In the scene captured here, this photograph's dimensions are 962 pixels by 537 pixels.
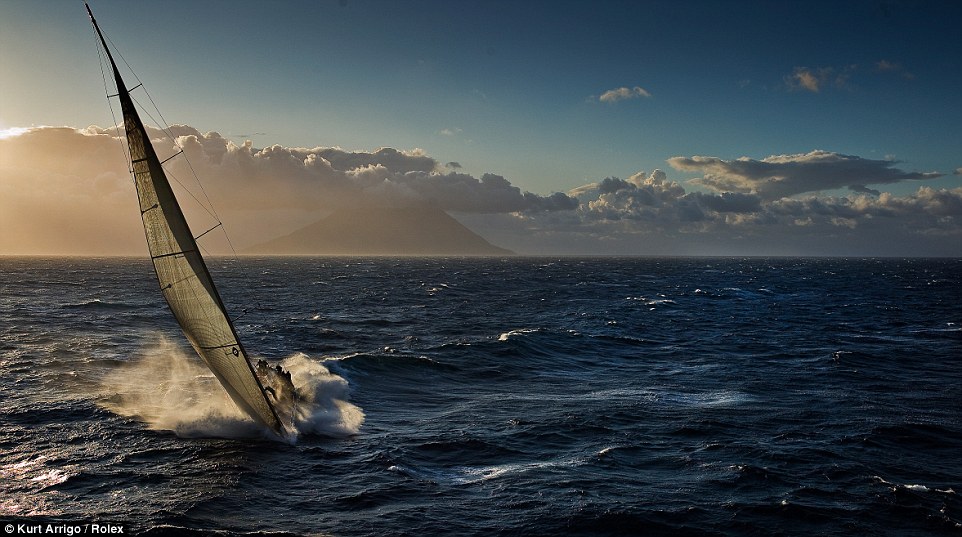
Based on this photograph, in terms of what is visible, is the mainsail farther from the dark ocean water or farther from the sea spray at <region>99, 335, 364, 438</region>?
the dark ocean water

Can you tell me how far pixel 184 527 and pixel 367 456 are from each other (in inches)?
267

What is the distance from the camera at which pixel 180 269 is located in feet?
63.9

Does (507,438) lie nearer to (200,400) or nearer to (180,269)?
(180,269)

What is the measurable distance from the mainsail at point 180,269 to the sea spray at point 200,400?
265 centimetres

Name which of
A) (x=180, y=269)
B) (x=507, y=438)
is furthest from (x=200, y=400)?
(x=507, y=438)

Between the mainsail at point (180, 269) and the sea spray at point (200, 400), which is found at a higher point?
the mainsail at point (180, 269)

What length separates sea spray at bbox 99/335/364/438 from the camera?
2350 centimetres

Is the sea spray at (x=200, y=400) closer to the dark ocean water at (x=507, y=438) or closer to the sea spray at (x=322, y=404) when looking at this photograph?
A: the sea spray at (x=322, y=404)

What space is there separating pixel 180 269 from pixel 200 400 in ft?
32.8

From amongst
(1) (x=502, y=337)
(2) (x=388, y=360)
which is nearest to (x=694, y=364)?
(1) (x=502, y=337)

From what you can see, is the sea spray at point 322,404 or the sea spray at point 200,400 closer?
the sea spray at point 200,400

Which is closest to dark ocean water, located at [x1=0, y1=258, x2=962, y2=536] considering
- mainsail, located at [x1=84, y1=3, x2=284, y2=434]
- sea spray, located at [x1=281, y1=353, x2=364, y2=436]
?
sea spray, located at [x1=281, y1=353, x2=364, y2=436]

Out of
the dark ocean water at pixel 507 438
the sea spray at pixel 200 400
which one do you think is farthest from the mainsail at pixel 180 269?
the dark ocean water at pixel 507 438

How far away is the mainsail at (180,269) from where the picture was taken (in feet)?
61.0
